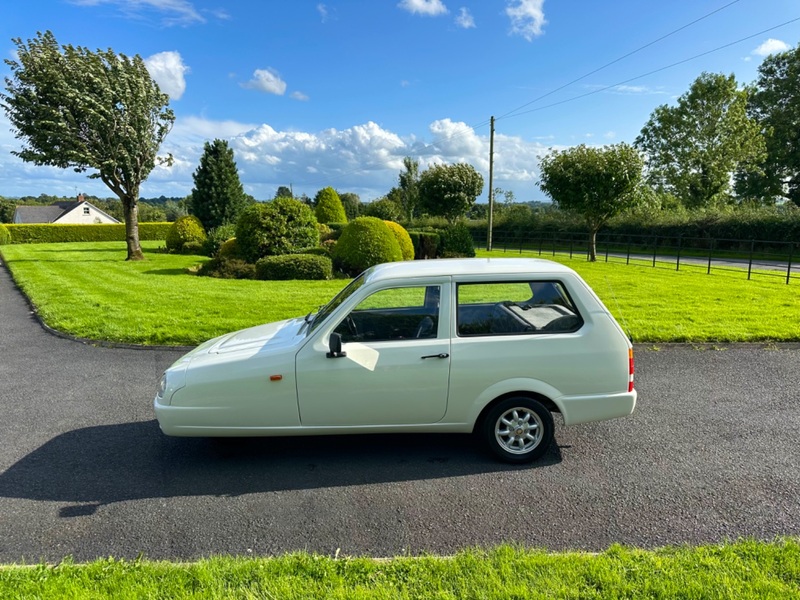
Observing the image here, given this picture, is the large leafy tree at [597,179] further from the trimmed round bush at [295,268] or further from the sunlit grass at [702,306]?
the trimmed round bush at [295,268]

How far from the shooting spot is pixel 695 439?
15.1 feet

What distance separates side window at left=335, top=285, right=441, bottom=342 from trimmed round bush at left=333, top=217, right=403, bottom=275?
12001 millimetres

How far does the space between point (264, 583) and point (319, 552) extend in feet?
1.49

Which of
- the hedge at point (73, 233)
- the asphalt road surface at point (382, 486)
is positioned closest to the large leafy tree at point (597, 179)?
the asphalt road surface at point (382, 486)

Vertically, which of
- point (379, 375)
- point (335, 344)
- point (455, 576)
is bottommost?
point (455, 576)

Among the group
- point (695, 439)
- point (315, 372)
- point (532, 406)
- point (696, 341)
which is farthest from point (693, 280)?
point (315, 372)

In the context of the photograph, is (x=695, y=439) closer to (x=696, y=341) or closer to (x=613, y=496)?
(x=613, y=496)

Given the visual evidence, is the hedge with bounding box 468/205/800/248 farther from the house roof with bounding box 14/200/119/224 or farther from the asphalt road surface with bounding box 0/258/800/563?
the house roof with bounding box 14/200/119/224

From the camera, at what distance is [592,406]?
409 cm

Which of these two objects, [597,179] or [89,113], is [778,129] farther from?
[89,113]

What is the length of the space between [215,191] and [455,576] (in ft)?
117

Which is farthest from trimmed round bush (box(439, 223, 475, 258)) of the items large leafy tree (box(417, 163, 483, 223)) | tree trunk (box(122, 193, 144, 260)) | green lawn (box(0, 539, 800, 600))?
large leafy tree (box(417, 163, 483, 223))

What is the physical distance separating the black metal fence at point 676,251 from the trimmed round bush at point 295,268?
42.5ft

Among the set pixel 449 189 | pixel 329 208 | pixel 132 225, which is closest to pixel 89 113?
pixel 132 225
